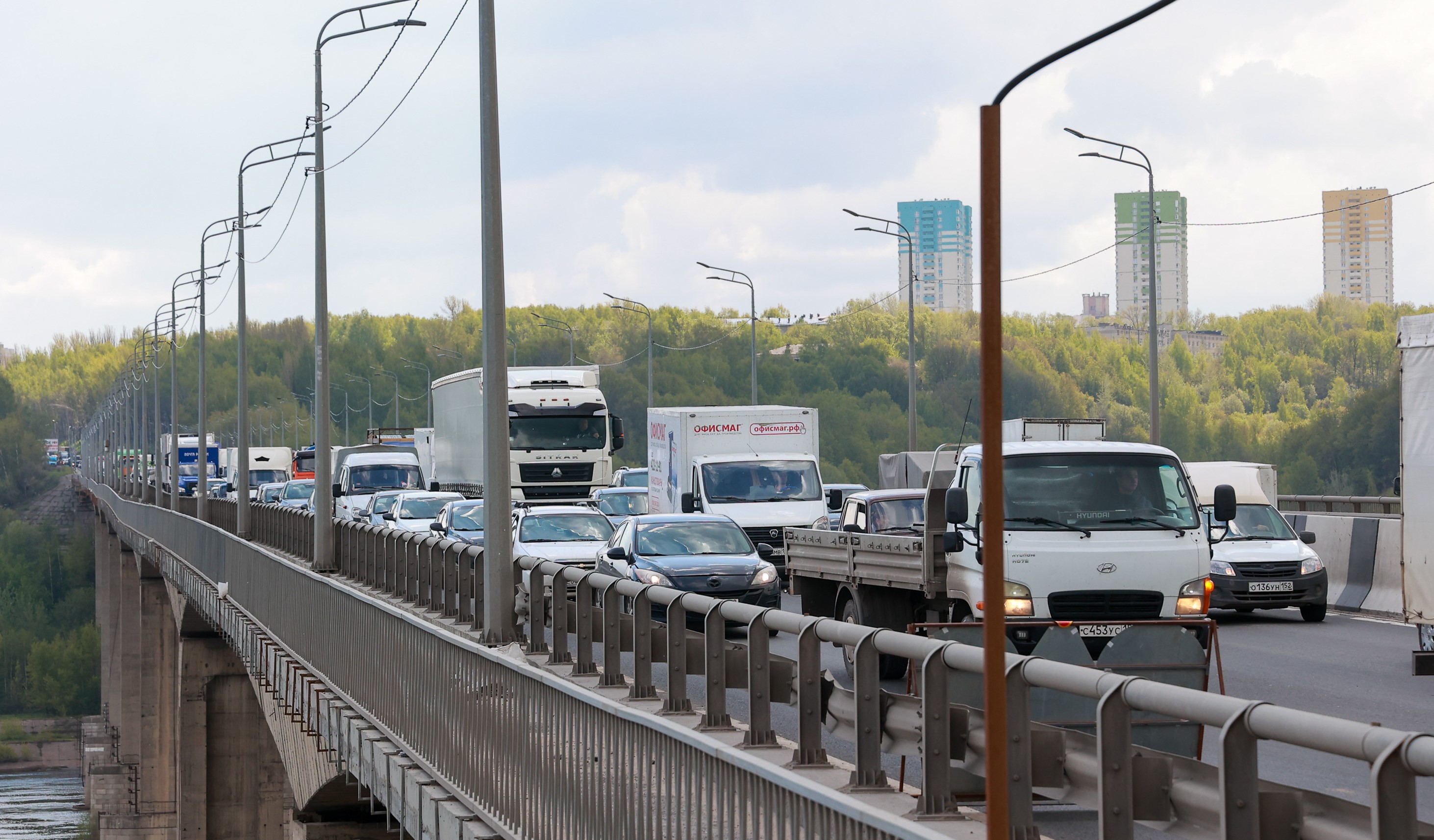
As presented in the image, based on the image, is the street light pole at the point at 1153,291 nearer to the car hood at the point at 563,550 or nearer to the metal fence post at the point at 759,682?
the car hood at the point at 563,550

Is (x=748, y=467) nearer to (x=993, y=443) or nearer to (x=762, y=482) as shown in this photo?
(x=762, y=482)

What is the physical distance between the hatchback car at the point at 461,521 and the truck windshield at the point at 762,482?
4.17m

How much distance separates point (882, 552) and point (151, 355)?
84.9 metres

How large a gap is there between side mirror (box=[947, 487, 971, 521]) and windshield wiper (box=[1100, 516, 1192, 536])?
1.32 m

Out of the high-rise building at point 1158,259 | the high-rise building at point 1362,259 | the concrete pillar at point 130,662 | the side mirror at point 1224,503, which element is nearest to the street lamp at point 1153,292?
the side mirror at point 1224,503

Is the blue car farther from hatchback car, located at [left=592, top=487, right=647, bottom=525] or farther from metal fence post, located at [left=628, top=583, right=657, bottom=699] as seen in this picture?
hatchback car, located at [left=592, top=487, right=647, bottom=525]

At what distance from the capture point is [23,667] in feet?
424

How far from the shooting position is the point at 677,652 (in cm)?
951

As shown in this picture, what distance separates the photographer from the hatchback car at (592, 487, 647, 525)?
34.8 meters

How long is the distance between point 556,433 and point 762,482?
1049cm

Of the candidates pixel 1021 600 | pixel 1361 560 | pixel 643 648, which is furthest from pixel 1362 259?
pixel 643 648

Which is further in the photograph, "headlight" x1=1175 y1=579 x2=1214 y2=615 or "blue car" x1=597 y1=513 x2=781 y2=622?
"blue car" x1=597 y1=513 x2=781 y2=622

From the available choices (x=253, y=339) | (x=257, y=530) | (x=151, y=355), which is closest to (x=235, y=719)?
(x=257, y=530)

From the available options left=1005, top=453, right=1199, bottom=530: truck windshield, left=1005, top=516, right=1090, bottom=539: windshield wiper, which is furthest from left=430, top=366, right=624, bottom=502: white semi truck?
left=1005, top=516, right=1090, bottom=539: windshield wiper
